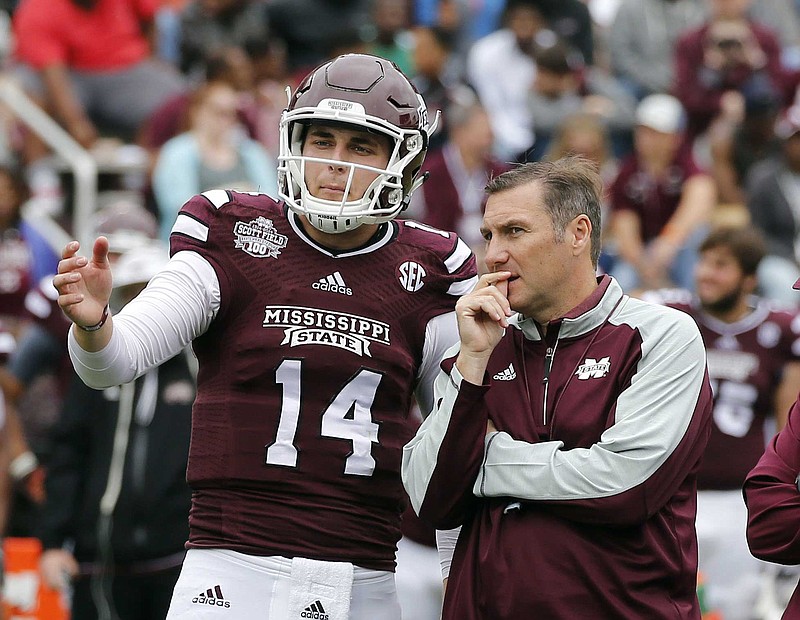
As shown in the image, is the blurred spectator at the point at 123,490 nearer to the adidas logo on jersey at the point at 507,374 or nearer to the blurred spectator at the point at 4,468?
the blurred spectator at the point at 4,468

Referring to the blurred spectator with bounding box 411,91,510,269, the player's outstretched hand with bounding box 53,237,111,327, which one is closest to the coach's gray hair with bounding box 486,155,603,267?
the player's outstretched hand with bounding box 53,237,111,327

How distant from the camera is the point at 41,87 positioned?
1011 cm

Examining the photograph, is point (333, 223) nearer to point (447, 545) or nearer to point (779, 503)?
point (447, 545)

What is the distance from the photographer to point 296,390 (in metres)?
3.77

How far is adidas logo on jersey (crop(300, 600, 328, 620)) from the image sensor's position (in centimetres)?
369

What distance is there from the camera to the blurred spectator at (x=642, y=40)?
11562 millimetres

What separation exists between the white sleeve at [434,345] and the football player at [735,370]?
3058 millimetres

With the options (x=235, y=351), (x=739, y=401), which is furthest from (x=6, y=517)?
(x=235, y=351)

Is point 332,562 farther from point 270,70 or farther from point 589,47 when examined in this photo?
point 589,47

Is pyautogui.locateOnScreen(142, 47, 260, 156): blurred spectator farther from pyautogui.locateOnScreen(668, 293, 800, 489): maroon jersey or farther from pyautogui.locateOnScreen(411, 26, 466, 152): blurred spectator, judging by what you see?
pyautogui.locateOnScreen(668, 293, 800, 489): maroon jersey

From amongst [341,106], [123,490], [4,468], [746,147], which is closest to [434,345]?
[341,106]

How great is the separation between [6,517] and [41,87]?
368 centimetres

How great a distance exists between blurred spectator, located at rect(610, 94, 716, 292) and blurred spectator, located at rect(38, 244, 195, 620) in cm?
435

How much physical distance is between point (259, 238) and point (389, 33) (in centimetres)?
709
